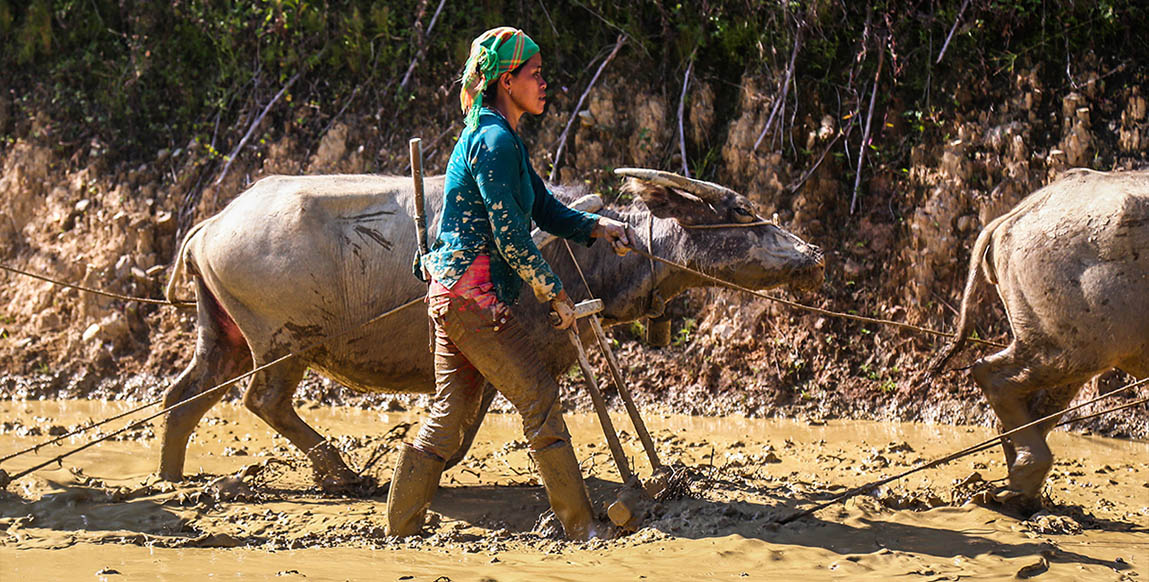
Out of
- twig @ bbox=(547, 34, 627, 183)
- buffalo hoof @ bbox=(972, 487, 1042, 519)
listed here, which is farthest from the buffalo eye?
twig @ bbox=(547, 34, 627, 183)

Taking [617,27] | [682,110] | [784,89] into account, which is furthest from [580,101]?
[784,89]

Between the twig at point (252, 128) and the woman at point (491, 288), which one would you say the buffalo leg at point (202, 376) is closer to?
the woman at point (491, 288)

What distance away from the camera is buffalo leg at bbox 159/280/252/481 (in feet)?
20.4

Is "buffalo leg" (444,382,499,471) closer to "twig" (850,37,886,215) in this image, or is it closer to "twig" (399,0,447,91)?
"twig" (850,37,886,215)

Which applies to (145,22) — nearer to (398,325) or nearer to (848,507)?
(398,325)

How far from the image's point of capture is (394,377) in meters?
6.15

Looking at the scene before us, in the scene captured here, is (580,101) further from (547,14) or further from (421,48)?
(421,48)

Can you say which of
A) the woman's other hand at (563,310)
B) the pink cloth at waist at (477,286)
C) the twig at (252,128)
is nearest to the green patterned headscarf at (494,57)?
the pink cloth at waist at (477,286)

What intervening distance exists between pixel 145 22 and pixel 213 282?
595 centimetres

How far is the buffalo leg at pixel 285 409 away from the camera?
6.07 meters

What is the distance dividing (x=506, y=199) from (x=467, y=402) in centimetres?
97

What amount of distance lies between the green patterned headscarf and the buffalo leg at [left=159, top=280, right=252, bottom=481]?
8.39 ft

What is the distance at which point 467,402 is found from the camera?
4863mm

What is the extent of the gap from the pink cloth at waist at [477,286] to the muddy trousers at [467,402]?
0.03 m
